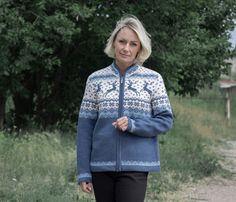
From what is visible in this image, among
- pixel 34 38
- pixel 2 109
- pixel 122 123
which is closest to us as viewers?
pixel 122 123

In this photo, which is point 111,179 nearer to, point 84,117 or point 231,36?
point 84,117

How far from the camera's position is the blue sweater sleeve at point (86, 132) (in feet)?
12.7

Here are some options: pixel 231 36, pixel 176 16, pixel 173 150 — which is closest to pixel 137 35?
pixel 176 16

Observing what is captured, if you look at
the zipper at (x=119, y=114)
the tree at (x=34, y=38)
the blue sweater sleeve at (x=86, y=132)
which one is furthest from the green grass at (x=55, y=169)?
the zipper at (x=119, y=114)

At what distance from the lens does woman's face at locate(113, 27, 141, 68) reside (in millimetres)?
3855

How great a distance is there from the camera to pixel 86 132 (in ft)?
12.8

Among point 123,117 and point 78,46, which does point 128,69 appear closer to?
point 123,117

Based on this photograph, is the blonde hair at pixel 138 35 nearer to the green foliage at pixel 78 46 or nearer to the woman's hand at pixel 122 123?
the woman's hand at pixel 122 123

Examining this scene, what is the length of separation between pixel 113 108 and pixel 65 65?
940 centimetres

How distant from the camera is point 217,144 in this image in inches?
734

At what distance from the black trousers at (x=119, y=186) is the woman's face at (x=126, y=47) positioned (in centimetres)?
69

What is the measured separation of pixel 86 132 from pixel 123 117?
0.33m

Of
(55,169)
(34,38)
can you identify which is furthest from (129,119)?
(34,38)

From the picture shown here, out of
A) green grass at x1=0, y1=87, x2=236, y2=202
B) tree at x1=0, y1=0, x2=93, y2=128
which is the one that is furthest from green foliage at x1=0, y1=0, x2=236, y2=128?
green grass at x1=0, y1=87, x2=236, y2=202
